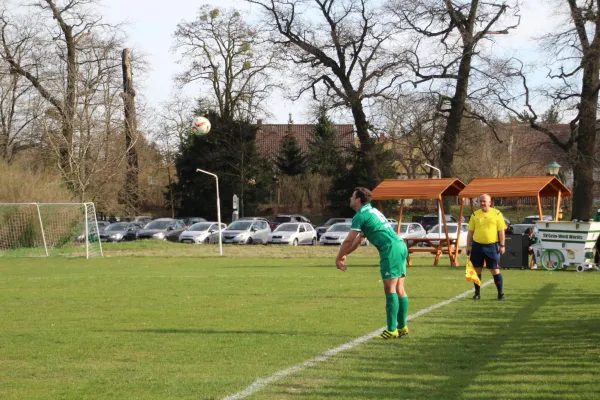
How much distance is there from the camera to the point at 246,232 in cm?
4822

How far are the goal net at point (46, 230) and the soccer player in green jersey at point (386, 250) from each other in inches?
1089

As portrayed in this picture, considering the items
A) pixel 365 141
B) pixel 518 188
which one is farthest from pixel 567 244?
pixel 365 141

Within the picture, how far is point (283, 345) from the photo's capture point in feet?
32.1

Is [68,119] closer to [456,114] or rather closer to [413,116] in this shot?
[413,116]

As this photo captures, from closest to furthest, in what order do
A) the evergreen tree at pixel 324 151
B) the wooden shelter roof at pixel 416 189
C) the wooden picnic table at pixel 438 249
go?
the wooden shelter roof at pixel 416 189, the wooden picnic table at pixel 438 249, the evergreen tree at pixel 324 151

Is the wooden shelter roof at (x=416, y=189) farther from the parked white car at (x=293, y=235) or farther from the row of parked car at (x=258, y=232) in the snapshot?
the parked white car at (x=293, y=235)

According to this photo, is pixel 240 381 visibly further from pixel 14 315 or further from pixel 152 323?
pixel 14 315

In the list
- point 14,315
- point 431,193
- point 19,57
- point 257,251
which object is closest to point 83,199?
point 19,57

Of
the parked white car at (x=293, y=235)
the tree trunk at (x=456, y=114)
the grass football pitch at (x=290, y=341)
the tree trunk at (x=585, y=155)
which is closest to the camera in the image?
the grass football pitch at (x=290, y=341)

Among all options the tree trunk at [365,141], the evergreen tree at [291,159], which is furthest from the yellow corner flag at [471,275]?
the evergreen tree at [291,159]

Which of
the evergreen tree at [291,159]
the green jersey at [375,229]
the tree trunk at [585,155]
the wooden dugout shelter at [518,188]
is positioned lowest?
the green jersey at [375,229]

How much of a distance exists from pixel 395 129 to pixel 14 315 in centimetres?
4591

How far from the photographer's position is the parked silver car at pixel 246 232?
47750 millimetres

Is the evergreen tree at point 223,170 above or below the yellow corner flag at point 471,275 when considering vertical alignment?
above
